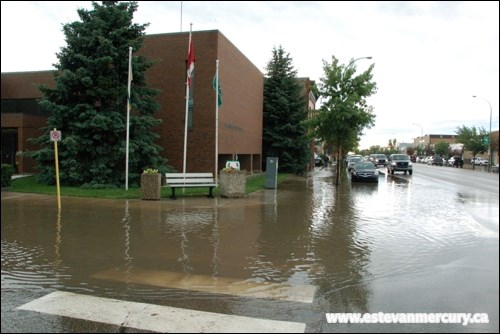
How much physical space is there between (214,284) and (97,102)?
1514 cm

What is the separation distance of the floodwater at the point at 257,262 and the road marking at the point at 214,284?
1 centimetres

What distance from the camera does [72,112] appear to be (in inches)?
714

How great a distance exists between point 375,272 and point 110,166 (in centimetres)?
1433

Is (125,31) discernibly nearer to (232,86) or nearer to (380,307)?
(232,86)

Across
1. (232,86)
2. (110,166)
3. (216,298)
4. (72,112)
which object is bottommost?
(216,298)

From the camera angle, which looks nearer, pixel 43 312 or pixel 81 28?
pixel 43 312

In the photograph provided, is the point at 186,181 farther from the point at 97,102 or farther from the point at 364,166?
the point at 364,166

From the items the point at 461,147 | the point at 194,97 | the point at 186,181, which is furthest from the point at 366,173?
the point at 461,147

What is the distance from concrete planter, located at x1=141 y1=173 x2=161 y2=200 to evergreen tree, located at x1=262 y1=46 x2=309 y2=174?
21885mm

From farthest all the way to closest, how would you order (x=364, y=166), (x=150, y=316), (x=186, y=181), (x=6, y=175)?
(x=364, y=166) → (x=6, y=175) → (x=186, y=181) → (x=150, y=316)

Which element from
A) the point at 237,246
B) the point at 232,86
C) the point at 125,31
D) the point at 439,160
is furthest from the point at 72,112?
the point at 439,160

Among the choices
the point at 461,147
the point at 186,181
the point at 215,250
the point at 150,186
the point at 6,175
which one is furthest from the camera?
the point at 461,147

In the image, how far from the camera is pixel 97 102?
1905 cm

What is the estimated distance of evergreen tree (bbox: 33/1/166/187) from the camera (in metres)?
17.9
